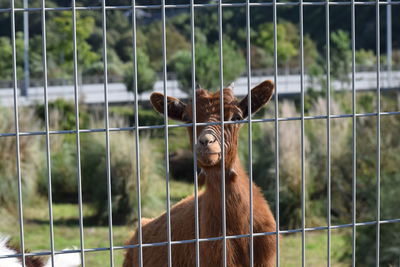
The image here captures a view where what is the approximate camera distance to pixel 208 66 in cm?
1555

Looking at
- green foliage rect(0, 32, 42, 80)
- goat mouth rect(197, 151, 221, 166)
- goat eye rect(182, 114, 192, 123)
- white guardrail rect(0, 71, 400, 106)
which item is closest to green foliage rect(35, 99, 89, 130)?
white guardrail rect(0, 71, 400, 106)

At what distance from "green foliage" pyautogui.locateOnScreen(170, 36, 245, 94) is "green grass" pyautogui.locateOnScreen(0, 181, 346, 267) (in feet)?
14.5

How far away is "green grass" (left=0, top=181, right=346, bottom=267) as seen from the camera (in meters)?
9.25

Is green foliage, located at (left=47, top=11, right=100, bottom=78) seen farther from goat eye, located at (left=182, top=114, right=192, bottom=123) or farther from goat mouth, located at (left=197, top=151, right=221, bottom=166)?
goat mouth, located at (left=197, top=151, right=221, bottom=166)

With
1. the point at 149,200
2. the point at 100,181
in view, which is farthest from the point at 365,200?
the point at 100,181

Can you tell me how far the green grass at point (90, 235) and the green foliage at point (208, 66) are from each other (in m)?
4.41

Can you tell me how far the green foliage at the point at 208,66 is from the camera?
15453 mm

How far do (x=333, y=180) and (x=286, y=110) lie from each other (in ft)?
6.10

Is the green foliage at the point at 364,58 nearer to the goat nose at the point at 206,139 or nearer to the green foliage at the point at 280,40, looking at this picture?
the green foliage at the point at 280,40

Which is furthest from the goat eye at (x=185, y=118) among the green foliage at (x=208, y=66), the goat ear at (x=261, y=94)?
the green foliage at (x=208, y=66)

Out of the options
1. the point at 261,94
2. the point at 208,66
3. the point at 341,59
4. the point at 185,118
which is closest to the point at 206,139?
the point at 261,94

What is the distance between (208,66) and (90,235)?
6.51 meters

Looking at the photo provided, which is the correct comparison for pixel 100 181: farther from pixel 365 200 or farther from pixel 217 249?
pixel 217 249

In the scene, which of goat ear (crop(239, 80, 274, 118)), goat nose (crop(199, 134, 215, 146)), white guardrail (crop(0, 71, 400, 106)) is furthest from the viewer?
white guardrail (crop(0, 71, 400, 106))
